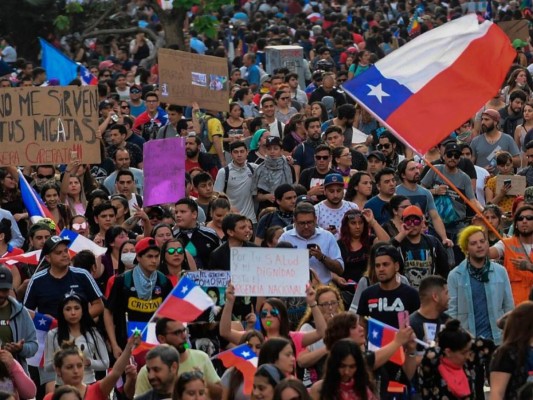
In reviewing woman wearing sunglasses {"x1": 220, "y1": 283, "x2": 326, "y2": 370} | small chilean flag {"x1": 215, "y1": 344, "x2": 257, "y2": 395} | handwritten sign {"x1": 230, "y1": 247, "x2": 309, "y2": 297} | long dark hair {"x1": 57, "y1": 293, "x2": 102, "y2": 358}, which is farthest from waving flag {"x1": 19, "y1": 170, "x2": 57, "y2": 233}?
small chilean flag {"x1": 215, "y1": 344, "x2": 257, "y2": 395}

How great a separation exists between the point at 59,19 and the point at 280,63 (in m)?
6.83

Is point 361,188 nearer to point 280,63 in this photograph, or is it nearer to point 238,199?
point 238,199

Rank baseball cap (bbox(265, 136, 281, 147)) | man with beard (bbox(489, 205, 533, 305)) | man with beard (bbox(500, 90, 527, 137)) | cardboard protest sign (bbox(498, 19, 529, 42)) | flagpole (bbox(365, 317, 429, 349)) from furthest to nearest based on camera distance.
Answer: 1. cardboard protest sign (bbox(498, 19, 529, 42))
2. man with beard (bbox(500, 90, 527, 137))
3. baseball cap (bbox(265, 136, 281, 147))
4. man with beard (bbox(489, 205, 533, 305))
5. flagpole (bbox(365, 317, 429, 349))

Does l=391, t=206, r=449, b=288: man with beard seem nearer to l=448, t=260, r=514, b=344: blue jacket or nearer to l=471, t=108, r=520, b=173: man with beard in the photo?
l=448, t=260, r=514, b=344: blue jacket

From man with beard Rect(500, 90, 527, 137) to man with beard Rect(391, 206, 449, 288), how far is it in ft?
21.0

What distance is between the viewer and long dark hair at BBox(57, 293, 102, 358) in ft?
40.1

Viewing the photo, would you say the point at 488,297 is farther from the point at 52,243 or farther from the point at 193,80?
the point at 193,80

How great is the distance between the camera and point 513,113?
2019 cm

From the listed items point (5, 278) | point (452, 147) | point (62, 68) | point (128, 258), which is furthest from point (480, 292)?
point (62, 68)

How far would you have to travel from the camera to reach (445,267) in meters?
14.0

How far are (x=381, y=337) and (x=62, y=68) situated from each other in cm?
1557

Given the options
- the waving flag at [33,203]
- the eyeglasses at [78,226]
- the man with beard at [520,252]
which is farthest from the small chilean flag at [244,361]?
the waving flag at [33,203]

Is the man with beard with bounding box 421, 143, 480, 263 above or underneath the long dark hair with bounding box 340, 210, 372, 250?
underneath

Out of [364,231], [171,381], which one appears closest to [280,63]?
[364,231]
